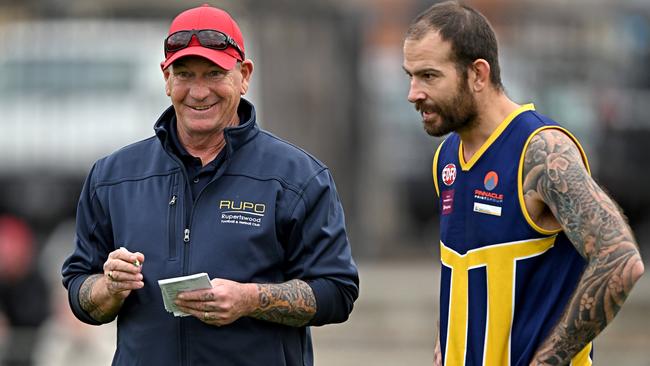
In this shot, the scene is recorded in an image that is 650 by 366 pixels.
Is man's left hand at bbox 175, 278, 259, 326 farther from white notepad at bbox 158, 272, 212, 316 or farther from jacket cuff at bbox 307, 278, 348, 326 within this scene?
jacket cuff at bbox 307, 278, 348, 326

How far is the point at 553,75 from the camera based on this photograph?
1792 centimetres

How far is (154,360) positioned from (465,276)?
1.16 m

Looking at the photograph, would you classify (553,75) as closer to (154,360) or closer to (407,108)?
(407,108)

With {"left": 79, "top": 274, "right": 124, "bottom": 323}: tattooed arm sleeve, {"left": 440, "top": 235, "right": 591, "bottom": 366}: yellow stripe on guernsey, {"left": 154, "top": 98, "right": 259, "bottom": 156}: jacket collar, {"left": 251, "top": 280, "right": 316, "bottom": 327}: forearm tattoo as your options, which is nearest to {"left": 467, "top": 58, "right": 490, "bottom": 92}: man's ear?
{"left": 440, "top": 235, "right": 591, "bottom": 366}: yellow stripe on guernsey

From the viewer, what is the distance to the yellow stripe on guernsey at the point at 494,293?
5137 mm

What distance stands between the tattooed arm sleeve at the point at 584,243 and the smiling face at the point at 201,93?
3.70ft

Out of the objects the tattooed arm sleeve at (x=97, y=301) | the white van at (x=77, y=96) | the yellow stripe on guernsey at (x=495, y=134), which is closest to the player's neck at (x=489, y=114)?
the yellow stripe on guernsey at (x=495, y=134)

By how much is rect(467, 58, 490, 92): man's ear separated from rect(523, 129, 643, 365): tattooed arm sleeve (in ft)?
1.19

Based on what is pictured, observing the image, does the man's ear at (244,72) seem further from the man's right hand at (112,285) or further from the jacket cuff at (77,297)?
the jacket cuff at (77,297)

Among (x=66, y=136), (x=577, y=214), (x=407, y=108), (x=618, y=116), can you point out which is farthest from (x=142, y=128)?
(x=577, y=214)

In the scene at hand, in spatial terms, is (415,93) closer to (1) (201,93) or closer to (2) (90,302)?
(1) (201,93)

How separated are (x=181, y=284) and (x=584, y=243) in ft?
4.42

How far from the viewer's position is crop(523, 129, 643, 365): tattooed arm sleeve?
190 inches

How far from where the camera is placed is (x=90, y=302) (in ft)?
17.5
